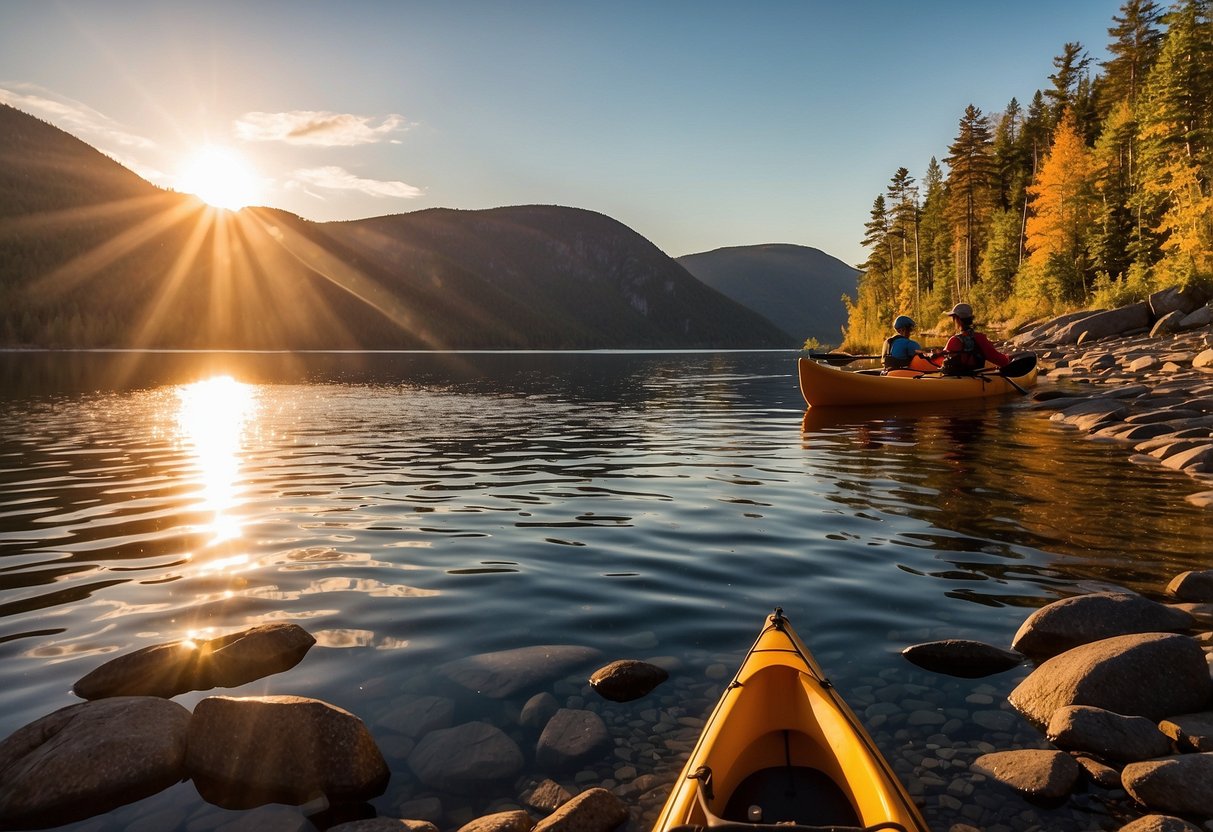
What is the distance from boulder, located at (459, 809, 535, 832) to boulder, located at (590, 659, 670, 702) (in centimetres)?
154

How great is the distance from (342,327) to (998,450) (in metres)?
170

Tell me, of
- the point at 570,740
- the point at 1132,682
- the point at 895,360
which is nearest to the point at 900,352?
the point at 895,360

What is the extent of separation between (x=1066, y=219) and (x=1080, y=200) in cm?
156

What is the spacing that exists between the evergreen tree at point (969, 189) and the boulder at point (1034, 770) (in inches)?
2636

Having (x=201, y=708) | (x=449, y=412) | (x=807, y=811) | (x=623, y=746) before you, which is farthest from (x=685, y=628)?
(x=449, y=412)

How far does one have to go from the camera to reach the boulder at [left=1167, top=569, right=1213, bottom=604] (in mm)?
6930

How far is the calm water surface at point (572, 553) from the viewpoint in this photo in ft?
19.1

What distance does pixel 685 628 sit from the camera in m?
→ 6.71

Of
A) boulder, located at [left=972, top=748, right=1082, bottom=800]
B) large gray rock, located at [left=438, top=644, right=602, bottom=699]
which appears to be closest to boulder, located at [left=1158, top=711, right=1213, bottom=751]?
boulder, located at [left=972, top=748, right=1082, bottom=800]

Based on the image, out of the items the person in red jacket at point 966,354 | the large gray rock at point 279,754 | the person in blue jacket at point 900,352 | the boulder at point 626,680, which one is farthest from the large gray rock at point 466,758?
the person in red jacket at point 966,354

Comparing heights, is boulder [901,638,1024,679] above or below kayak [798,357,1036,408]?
below

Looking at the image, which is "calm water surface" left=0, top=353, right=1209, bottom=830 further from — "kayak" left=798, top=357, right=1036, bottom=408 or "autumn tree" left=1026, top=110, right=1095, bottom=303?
"autumn tree" left=1026, top=110, right=1095, bottom=303

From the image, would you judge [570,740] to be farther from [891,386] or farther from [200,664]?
[891,386]

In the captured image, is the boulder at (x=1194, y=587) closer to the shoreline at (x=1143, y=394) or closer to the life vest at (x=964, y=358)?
the shoreline at (x=1143, y=394)
